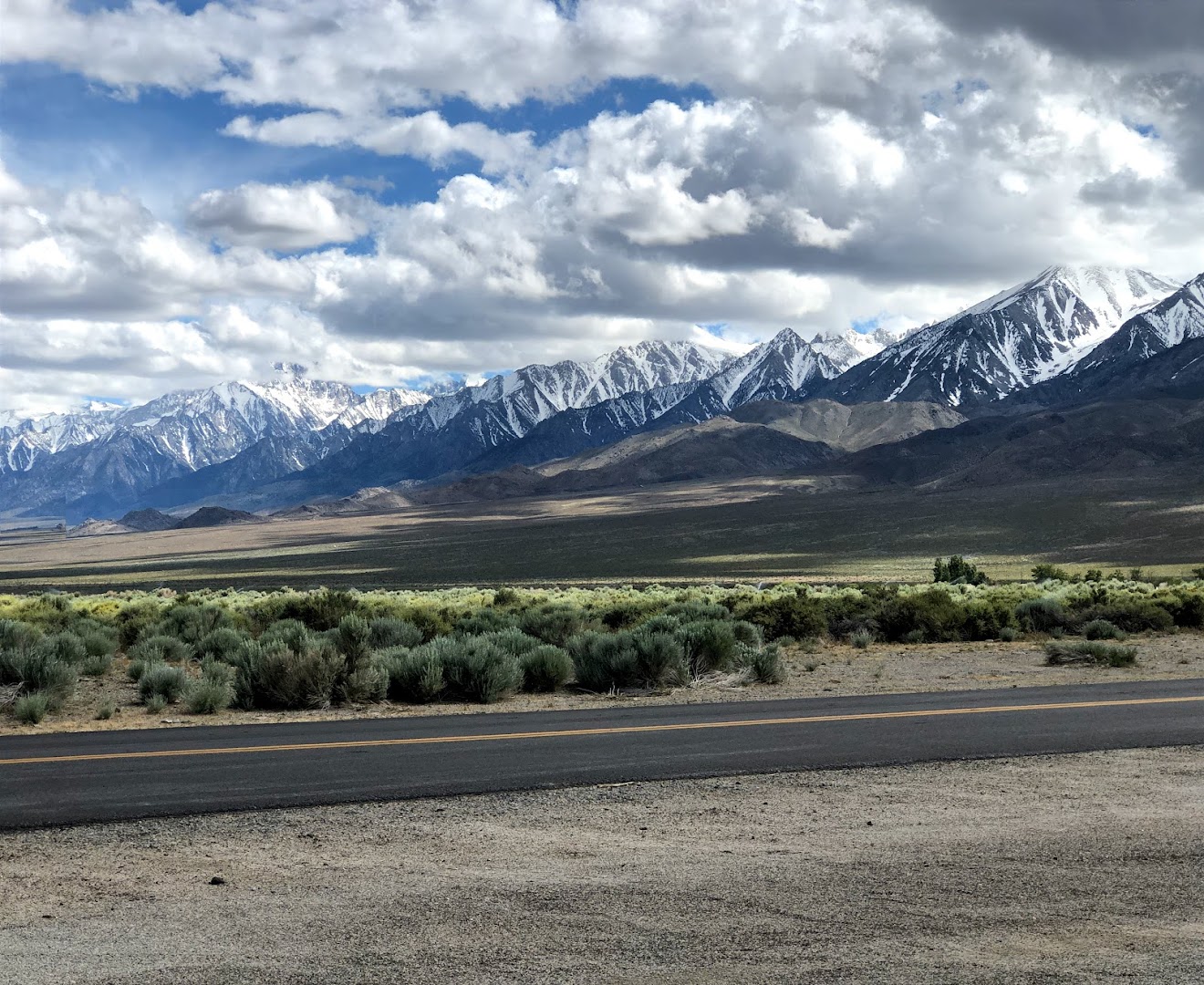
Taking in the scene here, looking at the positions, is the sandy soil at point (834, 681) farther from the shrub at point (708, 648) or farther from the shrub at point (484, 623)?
the shrub at point (484, 623)

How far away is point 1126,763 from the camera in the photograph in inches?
444

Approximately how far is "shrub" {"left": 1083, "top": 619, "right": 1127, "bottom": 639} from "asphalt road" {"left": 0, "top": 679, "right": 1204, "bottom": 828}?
10.9 m

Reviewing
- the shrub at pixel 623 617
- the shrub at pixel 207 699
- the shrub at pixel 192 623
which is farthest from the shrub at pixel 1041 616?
the shrub at pixel 207 699

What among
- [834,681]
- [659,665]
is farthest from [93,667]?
[834,681]

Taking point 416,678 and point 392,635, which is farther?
point 392,635

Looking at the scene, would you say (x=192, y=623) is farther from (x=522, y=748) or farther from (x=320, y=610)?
(x=522, y=748)

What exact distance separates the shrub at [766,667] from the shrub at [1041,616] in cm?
1159

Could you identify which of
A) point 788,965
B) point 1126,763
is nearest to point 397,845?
point 788,965

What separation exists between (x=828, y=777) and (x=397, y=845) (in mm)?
4223

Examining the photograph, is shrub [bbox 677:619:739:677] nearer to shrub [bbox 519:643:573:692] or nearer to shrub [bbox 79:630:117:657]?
shrub [bbox 519:643:573:692]

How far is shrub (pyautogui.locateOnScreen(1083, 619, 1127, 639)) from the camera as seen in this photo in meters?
26.3

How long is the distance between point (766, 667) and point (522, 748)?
8260mm

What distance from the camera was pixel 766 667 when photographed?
64.8 feet

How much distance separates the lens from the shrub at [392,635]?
75.2ft
